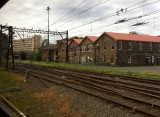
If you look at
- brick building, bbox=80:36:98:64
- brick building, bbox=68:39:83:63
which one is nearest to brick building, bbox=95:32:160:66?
brick building, bbox=80:36:98:64

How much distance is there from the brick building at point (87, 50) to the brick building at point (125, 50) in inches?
73.5

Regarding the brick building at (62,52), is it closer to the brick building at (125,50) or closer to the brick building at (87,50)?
the brick building at (87,50)

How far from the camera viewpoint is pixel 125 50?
54375 mm

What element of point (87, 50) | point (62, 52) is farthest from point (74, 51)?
point (62, 52)

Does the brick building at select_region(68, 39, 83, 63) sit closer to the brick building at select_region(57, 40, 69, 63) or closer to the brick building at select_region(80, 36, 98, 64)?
the brick building at select_region(80, 36, 98, 64)

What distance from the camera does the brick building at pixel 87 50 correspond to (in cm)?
6216

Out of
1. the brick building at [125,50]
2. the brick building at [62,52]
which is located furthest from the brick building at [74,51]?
the brick building at [125,50]

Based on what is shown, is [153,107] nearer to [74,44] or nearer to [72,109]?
[72,109]

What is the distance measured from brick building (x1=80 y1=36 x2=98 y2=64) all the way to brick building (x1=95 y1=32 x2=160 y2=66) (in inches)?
73.5

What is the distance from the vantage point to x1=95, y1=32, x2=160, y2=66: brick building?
53.7m

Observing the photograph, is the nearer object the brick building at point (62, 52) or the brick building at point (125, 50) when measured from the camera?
the brick building at point (125, 50)

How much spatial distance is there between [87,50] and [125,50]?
12614mm

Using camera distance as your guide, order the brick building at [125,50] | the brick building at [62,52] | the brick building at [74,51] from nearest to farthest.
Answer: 1. the brick building at [125,50]
2. the brick building at [74,51]
3. the brick building at [62,52]

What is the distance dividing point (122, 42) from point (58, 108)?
44.2 meters
